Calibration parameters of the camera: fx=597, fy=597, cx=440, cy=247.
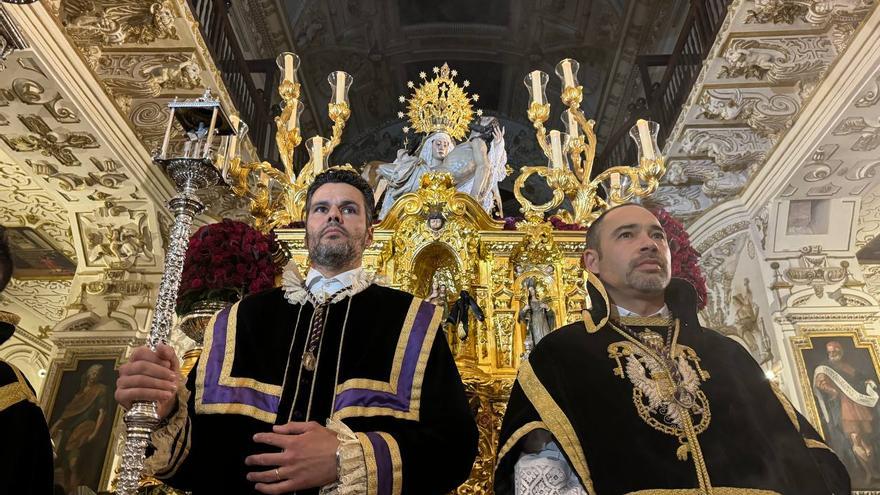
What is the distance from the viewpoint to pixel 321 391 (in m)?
1.91

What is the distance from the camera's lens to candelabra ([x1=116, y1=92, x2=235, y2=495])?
1.47 m

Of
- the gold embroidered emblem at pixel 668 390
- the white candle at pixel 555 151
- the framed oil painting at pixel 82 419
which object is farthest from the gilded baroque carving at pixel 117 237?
the gold embroidered emblem at pixel 668 390

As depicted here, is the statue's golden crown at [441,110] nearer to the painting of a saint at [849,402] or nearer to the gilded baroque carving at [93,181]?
Result: the gilded baroque carving at [93,181]

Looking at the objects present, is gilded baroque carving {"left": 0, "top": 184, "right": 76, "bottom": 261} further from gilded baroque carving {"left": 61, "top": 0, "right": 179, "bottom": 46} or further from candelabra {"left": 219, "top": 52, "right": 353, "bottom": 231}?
candelabra {"left": 219, "top": 52, "right": 353, "bottom": 231}

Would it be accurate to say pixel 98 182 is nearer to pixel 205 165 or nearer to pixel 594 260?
pixel 205 165

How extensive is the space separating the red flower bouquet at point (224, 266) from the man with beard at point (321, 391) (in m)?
0.81

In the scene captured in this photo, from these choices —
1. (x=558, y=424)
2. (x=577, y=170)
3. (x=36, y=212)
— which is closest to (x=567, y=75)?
(x=577, y=170)

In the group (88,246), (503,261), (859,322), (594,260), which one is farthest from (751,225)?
(88,246)

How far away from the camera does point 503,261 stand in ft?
12.3

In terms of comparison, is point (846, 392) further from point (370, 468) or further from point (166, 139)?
point (166, 139)

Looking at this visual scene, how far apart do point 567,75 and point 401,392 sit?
122 inches

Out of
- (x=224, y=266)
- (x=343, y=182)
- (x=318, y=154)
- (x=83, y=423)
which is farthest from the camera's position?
(x=83, y=423)

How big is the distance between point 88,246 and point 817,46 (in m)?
7.98

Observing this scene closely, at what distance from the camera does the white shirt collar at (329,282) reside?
85.9 inches
